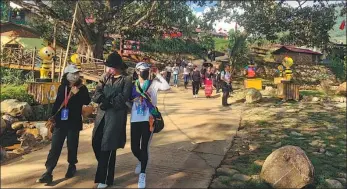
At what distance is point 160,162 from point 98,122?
1718 mm

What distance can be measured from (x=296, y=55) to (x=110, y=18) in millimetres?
20787

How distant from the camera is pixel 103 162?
14.0ft

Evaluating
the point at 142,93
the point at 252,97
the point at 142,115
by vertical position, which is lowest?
the point at 252,97

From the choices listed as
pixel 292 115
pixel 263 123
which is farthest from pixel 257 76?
pixel 263 123

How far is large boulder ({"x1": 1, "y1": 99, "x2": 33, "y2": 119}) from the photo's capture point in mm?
10711

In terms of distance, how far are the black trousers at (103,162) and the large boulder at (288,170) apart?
2395 mm

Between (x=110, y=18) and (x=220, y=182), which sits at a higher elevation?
(x=110, y=18)

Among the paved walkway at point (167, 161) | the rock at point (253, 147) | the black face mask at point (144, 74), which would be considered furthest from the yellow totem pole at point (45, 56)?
the black face mask at point (144, 74)

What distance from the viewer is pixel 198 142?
23.1 ft

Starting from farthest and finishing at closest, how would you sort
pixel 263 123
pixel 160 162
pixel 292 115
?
pixel 292 115 → pixel 263 123 → pixel 160 162

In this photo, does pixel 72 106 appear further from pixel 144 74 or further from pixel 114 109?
pixel 144 74

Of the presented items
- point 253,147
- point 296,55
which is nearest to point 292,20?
point 296,55

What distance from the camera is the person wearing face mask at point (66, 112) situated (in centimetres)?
449

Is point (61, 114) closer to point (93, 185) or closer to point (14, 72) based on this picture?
point (93, 185)
